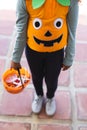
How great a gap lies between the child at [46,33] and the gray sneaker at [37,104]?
26 centimetres

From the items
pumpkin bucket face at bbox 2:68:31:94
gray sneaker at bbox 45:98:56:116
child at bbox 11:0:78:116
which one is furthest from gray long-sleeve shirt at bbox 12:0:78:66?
gray sneaker at bbox 45:98:56:116

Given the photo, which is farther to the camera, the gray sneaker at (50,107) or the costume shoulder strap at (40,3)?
the gray sneaker at (50,107)

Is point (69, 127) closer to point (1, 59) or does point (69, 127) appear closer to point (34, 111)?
point (34, 111)

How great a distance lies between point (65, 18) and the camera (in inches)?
42.9

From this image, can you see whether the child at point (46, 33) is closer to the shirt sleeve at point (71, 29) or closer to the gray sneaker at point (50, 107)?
the shirt sleeve at point (71, 29)

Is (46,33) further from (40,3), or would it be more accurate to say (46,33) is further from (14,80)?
(14,80)

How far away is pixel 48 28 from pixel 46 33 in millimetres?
26

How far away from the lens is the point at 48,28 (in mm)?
1066

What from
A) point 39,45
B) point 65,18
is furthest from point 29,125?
point 65,18

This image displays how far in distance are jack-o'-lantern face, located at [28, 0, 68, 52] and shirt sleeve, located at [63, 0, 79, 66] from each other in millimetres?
20

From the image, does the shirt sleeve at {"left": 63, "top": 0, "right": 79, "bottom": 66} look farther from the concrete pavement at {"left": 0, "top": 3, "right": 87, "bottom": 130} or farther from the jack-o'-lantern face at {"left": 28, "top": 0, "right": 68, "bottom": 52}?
the concrete pavement at {"left": 0, "top": 3, "right": 87, "bottom": 130}

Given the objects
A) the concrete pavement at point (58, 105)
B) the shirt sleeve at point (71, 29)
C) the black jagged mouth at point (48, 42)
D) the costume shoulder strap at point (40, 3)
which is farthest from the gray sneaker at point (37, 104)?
the costume shoulder strap at point (40, 3)

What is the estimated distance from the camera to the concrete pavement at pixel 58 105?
1509 mm

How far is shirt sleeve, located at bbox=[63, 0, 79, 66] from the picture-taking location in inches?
41.6
